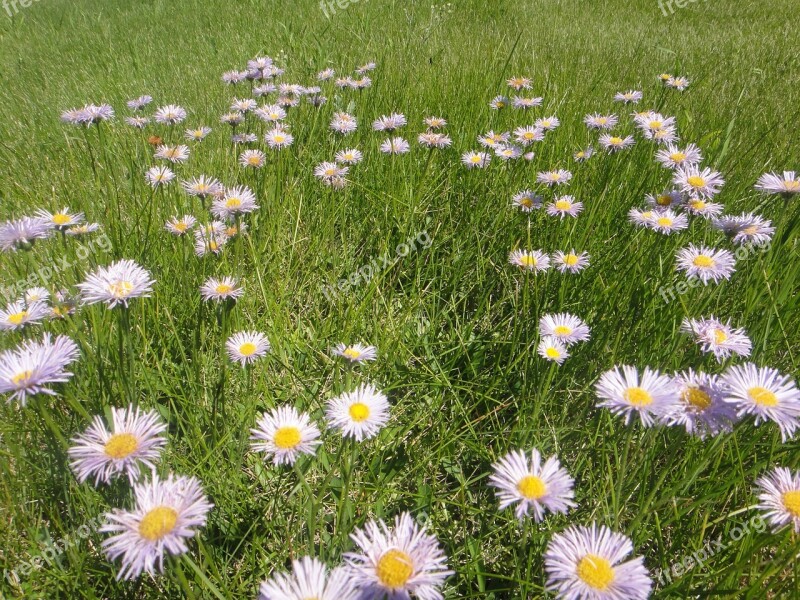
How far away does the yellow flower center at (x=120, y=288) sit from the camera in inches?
41.1

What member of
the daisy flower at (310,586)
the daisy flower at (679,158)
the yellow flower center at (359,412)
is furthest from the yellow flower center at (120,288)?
the daisy flower at (679,158)

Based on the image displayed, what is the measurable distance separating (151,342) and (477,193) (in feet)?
4.76

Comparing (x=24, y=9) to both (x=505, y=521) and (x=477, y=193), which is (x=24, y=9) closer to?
(x=477, y=193)

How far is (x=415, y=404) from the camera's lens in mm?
1572

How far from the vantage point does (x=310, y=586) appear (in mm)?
716

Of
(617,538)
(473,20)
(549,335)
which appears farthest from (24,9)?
(617,538)

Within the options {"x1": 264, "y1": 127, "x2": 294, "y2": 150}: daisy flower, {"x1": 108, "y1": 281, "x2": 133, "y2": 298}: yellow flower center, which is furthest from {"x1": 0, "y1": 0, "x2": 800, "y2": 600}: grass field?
{"x1": 264, "y1": 127, "x2": 294, "y2": 150}: daisy flower

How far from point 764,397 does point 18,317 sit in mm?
1580

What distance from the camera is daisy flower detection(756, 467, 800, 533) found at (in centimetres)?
90

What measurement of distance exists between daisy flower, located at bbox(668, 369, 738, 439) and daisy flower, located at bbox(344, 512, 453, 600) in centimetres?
51

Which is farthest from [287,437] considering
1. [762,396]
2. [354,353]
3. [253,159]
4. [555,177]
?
[555,177]

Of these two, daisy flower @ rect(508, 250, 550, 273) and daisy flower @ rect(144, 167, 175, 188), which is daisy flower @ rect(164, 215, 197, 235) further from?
daisy flower @ rect(508, 250, 550, 273)

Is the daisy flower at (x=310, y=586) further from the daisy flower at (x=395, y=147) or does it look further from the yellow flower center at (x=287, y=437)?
the daisy flower at (x=395, y=147)

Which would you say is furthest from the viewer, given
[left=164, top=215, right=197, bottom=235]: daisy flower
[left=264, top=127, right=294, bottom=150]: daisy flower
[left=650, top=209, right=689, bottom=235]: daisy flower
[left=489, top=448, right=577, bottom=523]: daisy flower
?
[left=264, top=127, right=294, bottom=150]: daisy flower
